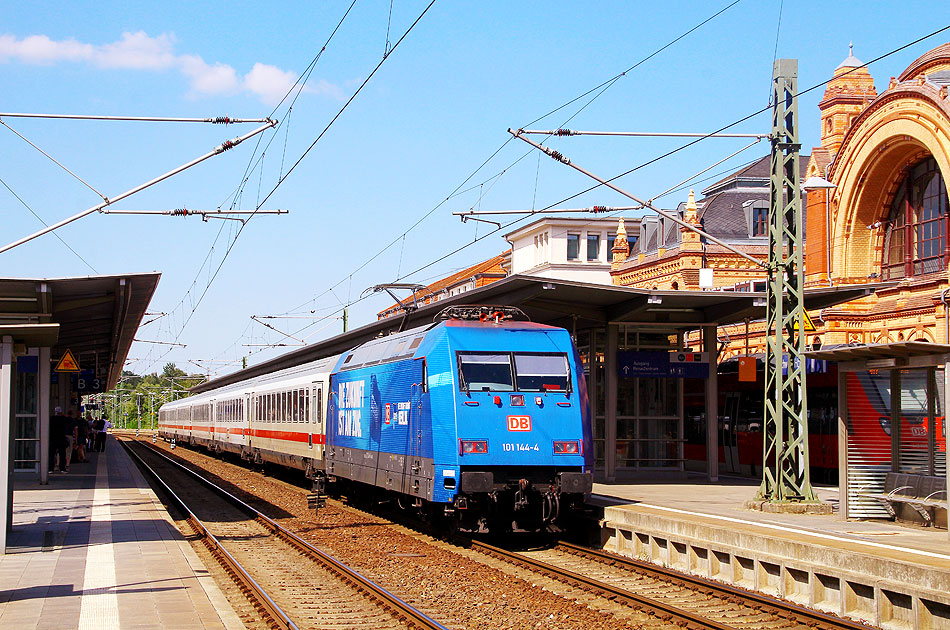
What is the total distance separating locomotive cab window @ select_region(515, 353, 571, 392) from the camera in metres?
16.2

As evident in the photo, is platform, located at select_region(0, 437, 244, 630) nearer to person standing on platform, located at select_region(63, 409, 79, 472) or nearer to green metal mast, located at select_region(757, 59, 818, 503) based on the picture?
green metal mast, located at select_region(757, 59, 818, 503)

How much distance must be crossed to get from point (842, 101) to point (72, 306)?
32.6 meters

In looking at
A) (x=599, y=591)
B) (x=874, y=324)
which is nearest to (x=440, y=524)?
(x=599, y=591)

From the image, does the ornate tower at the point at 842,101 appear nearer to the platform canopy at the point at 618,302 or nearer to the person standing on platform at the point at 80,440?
the platform canopy at the point at 618,302

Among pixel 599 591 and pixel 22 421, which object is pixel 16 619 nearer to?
pixel 599 591

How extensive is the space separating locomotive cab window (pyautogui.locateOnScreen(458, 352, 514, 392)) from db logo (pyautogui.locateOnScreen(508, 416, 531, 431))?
1.55ft

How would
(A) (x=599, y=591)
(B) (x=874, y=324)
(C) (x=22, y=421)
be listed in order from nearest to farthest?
(A) (x=599, y=591) → (C) (x=22, y=421) → (B) (x=874, y=324)

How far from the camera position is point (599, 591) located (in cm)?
1230

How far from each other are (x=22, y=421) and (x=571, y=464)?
17.3 meters

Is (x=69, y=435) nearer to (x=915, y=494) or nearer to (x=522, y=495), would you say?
(x=522, y=495)

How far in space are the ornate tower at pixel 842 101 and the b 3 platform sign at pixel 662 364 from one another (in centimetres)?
2218

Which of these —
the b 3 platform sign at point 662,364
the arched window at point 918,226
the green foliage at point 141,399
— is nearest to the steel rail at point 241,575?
the b 3 platform sign at point 662,364

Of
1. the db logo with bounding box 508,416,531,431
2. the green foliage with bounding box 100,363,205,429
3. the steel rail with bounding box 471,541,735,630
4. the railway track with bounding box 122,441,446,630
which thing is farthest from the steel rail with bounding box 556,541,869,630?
the green foliage with bounding box 100,363,205,429

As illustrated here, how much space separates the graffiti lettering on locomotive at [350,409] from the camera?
21.1 metres
